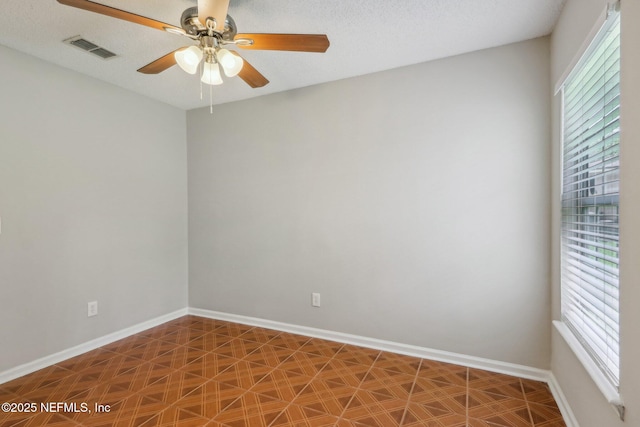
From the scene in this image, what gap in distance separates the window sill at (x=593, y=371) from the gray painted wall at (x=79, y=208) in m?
3.47

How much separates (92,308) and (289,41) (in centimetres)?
276

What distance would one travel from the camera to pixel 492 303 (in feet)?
7.93

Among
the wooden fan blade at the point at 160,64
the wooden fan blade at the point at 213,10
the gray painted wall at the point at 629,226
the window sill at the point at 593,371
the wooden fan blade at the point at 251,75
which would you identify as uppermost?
the wooden fan blade at the point at 213,10

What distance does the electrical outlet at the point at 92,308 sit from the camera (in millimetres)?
2832

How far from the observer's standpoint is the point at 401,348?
2725mm

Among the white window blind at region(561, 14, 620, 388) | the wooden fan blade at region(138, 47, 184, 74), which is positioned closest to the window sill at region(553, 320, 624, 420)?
the white window blind at region(561, 14, 620, 388)

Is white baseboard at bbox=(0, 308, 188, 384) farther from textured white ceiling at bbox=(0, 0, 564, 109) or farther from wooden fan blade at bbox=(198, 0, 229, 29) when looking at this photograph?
wooden fan blade at bbox=(198, 0, 229, 29)

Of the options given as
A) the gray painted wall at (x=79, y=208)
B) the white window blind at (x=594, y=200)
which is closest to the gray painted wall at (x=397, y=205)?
the white window blind at (x=594, y=200)

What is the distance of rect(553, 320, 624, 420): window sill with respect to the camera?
1208 mm

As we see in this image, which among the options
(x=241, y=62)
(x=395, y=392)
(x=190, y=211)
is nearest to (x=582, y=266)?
(x=395, y=392)

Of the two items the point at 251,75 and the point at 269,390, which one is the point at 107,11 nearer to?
the point at 251,75

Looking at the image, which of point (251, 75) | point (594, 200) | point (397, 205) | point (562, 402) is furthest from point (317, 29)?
point (562, 402)

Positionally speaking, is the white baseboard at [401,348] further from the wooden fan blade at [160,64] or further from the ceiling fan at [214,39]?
the wooden fan blade at [160,64]

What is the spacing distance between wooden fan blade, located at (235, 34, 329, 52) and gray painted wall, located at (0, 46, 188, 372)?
189 cm
